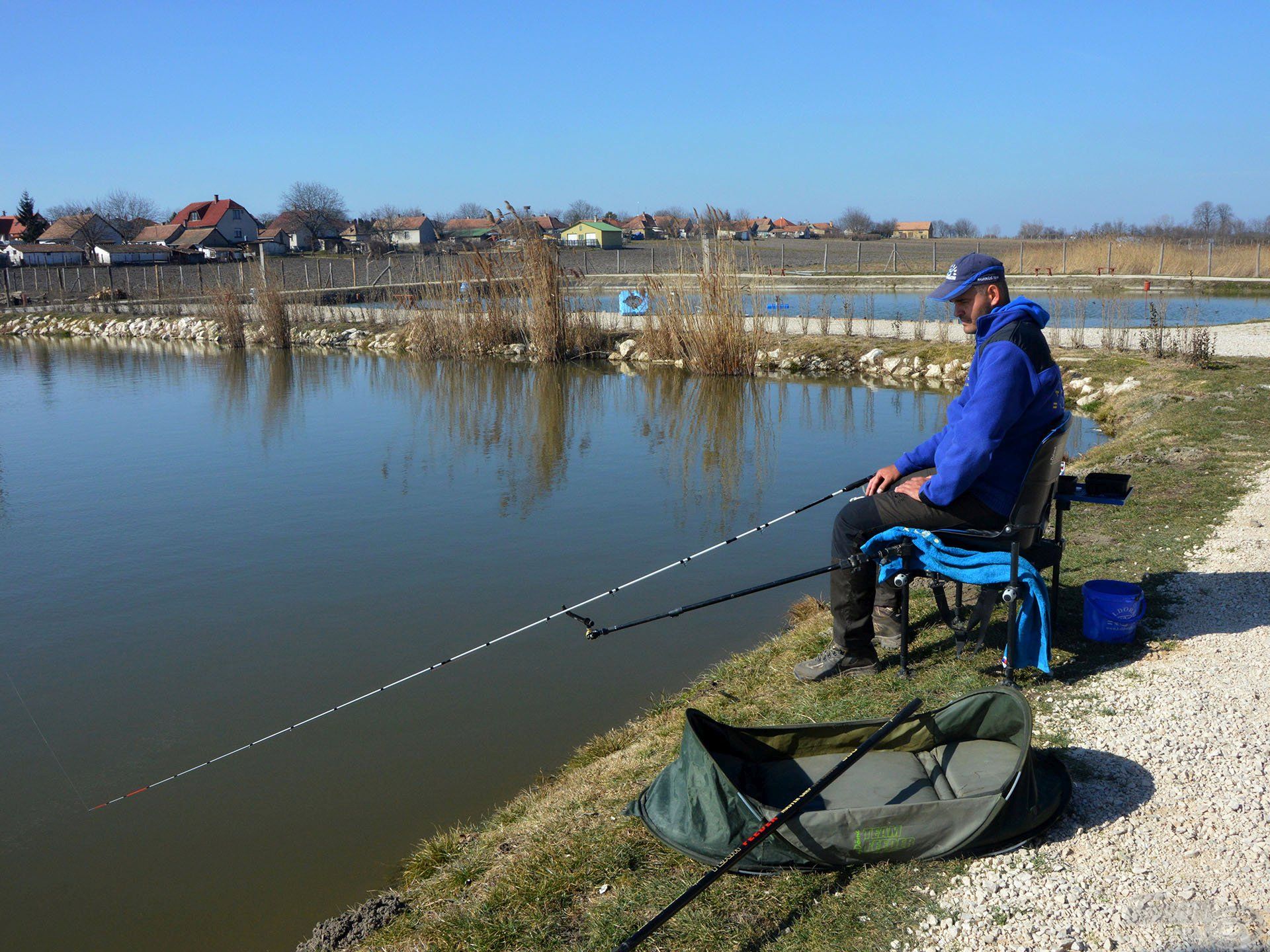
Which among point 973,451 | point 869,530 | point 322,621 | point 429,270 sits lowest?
point 322,621

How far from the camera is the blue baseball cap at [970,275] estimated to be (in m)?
4.23

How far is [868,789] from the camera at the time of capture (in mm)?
3416

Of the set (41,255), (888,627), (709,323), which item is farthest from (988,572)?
(41,255)

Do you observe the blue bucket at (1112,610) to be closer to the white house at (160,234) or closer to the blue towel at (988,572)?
the blue towel at (988,572)

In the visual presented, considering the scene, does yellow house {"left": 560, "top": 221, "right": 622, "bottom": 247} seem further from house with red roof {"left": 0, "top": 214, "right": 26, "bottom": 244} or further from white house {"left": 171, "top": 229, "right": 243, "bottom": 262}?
house with red roof {"left": 0, "top": 214, "right": 26, "bottom": 244}

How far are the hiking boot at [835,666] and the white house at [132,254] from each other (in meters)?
69.7

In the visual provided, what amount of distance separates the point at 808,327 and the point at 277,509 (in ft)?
45.1

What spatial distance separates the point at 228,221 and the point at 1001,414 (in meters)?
87.3

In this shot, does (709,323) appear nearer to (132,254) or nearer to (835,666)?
(835,666)

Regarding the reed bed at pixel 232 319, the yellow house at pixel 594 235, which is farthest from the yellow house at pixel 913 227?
the reed bed at pixel 232 319

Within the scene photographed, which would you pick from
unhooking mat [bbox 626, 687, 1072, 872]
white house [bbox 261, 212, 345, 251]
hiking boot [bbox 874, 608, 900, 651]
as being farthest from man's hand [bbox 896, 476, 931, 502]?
white house [bbox 261, 212, 345, 251]

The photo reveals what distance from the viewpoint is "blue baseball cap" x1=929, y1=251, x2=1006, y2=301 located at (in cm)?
423

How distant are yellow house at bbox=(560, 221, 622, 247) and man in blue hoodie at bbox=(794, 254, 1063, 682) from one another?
191 ft

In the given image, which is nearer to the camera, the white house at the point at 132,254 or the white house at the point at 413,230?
the white house at the point at 132,254
